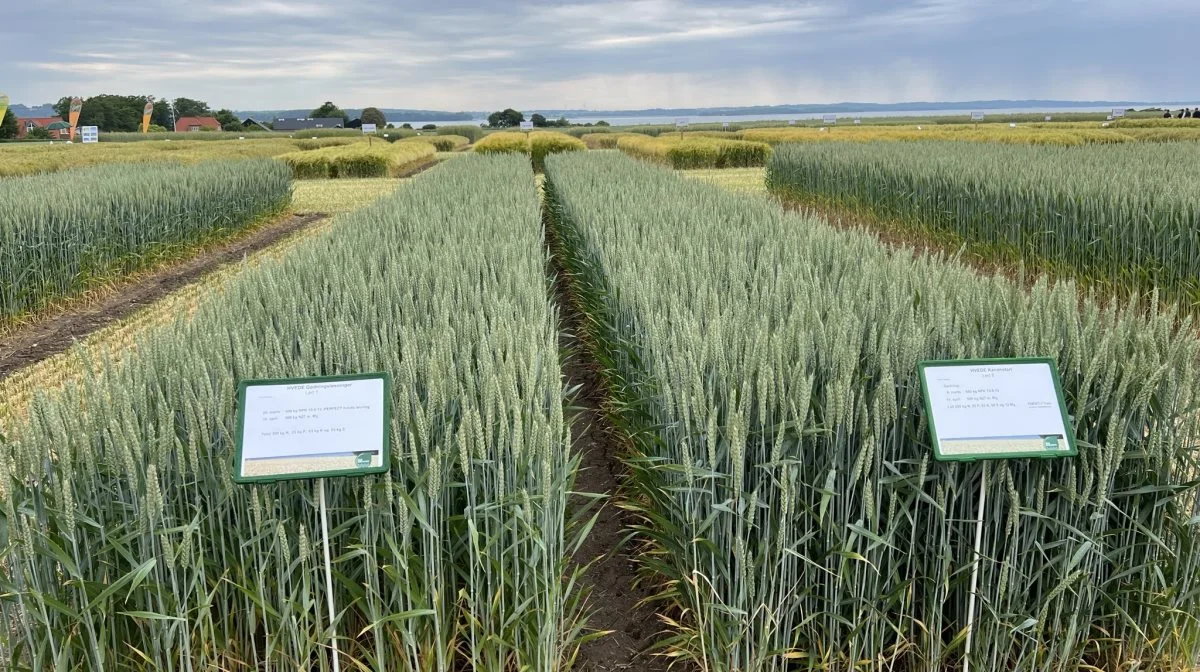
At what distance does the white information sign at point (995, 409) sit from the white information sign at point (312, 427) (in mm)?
1445

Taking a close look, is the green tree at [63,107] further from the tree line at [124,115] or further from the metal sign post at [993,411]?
the metal sign post at [993,411]

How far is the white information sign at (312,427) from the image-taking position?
200cm

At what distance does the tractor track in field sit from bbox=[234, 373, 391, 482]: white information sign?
2.73 feet

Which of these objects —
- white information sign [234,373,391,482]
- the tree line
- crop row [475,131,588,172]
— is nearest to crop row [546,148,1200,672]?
white information sign [234,373,391,482]

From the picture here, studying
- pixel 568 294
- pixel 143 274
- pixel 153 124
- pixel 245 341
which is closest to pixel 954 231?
pixel 568 294

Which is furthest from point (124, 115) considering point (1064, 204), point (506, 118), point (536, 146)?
point (1064, 204)

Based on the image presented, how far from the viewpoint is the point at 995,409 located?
2182 mm

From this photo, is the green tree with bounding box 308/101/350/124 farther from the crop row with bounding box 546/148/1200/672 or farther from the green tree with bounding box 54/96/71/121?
the crop row with bounding box 546/148/1200/672

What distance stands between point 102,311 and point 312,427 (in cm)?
790

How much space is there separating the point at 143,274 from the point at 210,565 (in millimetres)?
9317

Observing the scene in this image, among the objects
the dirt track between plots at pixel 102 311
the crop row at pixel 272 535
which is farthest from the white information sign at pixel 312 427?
the dirt track between plots at pixel 102 311

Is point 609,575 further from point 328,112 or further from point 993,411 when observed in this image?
point 328,112

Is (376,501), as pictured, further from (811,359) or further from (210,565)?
(811,359)

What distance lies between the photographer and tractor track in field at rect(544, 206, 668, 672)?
→ 2.83 metres
